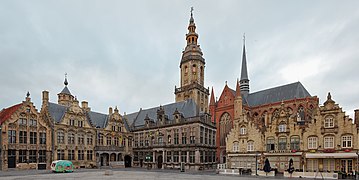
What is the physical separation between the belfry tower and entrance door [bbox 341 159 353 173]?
35.5 meters

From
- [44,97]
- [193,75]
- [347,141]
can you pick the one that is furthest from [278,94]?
[44,97]

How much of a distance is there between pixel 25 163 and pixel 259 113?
42.0 metres

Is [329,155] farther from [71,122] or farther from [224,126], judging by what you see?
[71,122]

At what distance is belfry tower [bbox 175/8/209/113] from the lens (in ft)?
204

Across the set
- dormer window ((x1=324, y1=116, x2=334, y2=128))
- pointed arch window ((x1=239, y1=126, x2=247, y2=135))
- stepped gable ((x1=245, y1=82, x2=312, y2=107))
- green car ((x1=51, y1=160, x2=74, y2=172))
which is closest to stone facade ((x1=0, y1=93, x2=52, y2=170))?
green car ((x1=51, y1=160, x2=74, y2=172))

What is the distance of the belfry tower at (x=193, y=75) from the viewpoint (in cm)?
6228

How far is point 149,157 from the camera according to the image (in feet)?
154

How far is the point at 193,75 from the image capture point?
208 feet

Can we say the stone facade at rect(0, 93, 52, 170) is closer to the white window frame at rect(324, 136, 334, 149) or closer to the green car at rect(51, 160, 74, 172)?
the green car at rect(51, 160, 74, 172)

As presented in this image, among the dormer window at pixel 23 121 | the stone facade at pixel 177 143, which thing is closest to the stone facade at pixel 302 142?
the stone facade at pixel 177 143

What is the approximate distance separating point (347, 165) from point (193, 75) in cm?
3960

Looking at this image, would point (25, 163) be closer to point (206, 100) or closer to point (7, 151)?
point (7, 151)

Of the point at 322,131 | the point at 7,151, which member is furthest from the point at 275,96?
the point at 7,151

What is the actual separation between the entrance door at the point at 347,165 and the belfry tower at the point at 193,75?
35468mm
